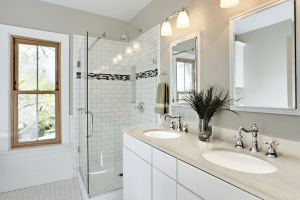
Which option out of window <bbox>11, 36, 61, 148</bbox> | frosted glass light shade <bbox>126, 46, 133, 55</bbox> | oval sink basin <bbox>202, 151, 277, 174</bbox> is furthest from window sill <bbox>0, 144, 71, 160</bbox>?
oval sink basin <bbox>202, 151, 277, 174</bbox>

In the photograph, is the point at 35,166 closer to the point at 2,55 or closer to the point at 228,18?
the point at 2,55

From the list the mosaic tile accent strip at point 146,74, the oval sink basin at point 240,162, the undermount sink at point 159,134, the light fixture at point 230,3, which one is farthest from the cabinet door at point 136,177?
the light fixture at point 230,3

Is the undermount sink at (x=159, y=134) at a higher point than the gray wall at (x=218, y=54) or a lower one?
lower

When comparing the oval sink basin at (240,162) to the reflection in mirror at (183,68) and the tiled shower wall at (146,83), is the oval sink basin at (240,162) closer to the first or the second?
the reflection in mirror at (183,68)

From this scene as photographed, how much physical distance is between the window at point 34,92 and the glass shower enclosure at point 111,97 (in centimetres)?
78

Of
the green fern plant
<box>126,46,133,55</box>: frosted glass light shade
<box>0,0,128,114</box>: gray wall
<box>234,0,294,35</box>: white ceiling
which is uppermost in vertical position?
<box>0,0,128,114</box>: gray wall

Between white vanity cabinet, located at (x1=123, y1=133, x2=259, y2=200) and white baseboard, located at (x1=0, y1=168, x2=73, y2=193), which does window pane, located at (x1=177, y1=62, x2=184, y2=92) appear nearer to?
white vanity cabinet, located at (x1=123, y1=133, x2=259, y2=200)

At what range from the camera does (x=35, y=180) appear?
2578mm

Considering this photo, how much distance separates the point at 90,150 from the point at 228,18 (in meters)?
Answer: 2.18

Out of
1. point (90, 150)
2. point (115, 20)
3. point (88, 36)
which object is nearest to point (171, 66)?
point (88, 36)

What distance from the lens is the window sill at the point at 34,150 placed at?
2.42 meters

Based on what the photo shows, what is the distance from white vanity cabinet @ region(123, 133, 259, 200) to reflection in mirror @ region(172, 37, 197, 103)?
79 centimetres

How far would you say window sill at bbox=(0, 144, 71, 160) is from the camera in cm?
242

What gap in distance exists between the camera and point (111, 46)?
2.36 meters
